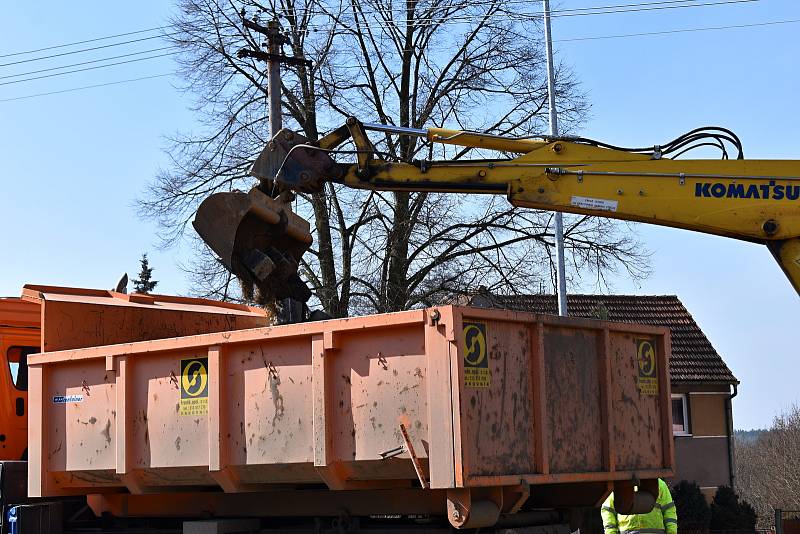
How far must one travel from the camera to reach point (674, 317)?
93.9 ft

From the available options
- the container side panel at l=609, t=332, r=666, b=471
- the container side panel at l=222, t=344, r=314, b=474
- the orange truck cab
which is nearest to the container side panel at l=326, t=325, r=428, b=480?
the container side panel at l=222, t=344, r=314, b=474

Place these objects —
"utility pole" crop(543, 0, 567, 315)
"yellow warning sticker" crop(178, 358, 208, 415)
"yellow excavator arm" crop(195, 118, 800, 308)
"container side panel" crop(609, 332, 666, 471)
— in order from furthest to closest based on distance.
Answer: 1. "utility pole" crop(543, 0, 567, 315)
2. "yellow excavator arm" crop(195, 118, 800, 308)
3. "container side panel" crop(609, 332, 666, 471)
4. "yellow warning sticker" crop(178, 358, 208, 415)

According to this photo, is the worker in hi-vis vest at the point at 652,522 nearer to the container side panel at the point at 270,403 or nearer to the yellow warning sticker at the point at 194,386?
the container side panel at the point at 270,403

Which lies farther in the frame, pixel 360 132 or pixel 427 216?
pixel 427 216

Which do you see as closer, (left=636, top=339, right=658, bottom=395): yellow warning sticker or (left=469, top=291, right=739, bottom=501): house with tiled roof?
(left=636, top=339, right=658, bottom=395): yellow warning sticker

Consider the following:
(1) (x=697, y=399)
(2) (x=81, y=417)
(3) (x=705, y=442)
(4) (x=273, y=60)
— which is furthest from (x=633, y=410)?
(3) (x=705, y=442)

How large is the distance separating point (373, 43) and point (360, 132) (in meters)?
17.3

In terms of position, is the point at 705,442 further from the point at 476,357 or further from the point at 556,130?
the point at 476,357

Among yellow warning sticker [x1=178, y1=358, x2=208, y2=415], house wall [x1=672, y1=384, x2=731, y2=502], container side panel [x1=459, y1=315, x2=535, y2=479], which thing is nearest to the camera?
container side panel [x1=459, y1=315, x2=535, y2=479]

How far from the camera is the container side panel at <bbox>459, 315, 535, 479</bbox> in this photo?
5.70 meters

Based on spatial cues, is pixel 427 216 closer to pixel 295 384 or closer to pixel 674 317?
pixel 674 317

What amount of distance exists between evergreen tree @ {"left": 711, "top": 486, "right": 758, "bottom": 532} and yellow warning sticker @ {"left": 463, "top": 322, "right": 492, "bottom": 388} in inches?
726

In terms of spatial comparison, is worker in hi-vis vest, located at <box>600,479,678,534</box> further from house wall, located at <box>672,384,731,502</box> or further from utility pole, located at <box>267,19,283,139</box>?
house wall, located at <box>672,384,731,502</box>

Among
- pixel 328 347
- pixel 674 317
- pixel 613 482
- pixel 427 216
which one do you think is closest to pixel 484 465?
pixel 328 347
